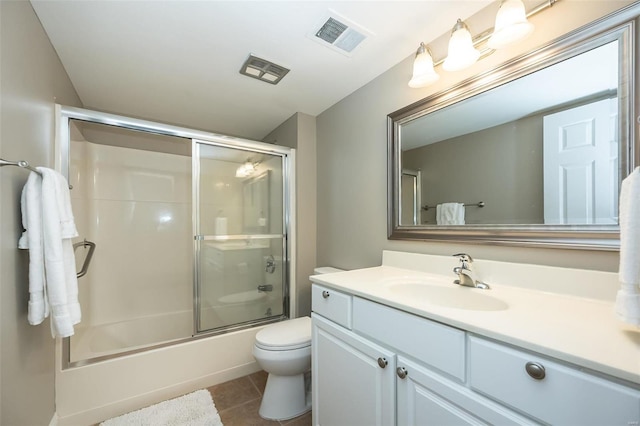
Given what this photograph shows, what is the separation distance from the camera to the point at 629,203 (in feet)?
2.02

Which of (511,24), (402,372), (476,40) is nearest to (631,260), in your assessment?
(402,372)

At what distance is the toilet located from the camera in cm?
149

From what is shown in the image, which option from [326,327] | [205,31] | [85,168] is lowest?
[326,327]

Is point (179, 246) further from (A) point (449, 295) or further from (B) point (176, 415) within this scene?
(A) point (449, 295)

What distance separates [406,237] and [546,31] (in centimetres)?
108

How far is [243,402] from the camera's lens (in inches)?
65.0

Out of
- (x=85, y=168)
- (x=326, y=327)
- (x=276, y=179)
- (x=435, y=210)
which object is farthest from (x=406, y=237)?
(x=85, y=168)

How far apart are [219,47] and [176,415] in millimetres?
2173

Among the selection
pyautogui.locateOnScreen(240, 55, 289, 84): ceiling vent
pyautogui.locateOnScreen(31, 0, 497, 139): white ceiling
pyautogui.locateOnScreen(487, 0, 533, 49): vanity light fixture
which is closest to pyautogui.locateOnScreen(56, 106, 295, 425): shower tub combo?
pyautogui.locateOnScreen(31, 0, 497, 139): white ceiling

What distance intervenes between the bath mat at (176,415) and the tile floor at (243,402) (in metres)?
0.06

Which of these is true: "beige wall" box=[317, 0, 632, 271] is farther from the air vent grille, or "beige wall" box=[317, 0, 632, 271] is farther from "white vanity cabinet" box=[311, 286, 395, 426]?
"white vanity cabinet" box=[311, 286, 395, 426]

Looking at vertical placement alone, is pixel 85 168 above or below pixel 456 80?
below

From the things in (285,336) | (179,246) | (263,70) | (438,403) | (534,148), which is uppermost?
(263,70)

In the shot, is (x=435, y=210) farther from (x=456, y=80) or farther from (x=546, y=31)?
(x=546, y=31)
